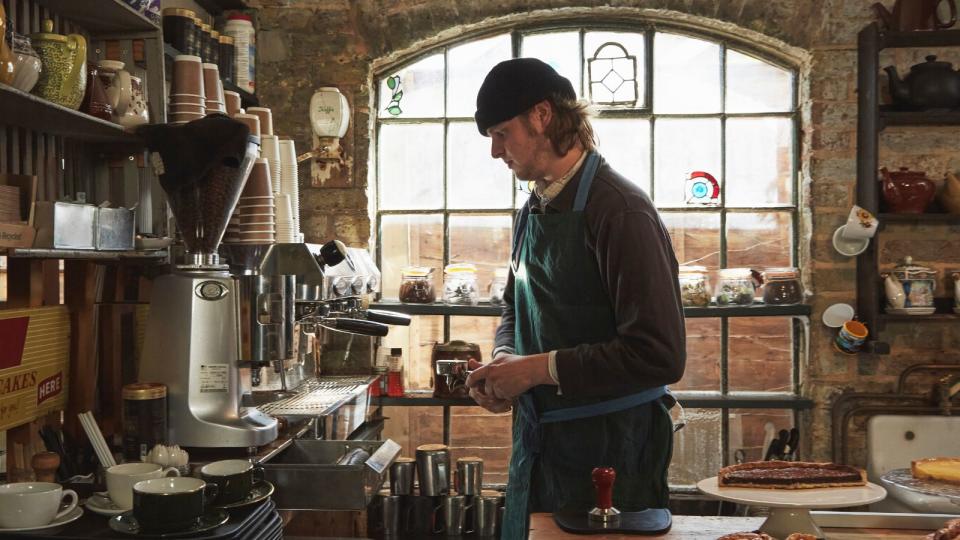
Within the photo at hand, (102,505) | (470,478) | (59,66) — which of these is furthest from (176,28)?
(470,478)

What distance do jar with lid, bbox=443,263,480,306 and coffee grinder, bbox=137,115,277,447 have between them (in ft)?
6.35

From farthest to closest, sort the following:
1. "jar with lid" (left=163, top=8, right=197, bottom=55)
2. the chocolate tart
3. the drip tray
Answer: "jar with lid" (left=163, top=8, right=197, bottom=55)
the drip tray
the chocolate tart

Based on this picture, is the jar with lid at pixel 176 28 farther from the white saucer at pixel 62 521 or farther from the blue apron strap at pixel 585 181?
the white saucer at pixel 62 521

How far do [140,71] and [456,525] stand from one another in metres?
2.03

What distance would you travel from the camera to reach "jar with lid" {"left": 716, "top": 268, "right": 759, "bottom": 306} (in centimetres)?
383

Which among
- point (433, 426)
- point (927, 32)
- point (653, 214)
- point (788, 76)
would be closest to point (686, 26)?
point (788, 76)

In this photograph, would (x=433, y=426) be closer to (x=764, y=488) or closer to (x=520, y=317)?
(x=520, y=317)

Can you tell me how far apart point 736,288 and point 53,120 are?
270 cm

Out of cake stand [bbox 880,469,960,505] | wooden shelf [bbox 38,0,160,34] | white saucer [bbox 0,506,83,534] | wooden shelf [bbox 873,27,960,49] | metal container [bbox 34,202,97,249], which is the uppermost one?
wooden shelf [bbox 873,27,960,49]

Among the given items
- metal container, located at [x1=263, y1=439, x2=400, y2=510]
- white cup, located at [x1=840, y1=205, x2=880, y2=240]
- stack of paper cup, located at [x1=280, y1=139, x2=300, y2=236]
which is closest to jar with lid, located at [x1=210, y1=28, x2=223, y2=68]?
stack of paper cup, located at [x1=280, y1=139, x2=300, y2=236]

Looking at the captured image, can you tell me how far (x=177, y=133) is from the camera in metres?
2.01

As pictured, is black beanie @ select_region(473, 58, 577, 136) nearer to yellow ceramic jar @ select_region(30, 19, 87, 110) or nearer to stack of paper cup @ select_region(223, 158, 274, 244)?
stack of paper cup @ select_region(223, 158, 274, 244)

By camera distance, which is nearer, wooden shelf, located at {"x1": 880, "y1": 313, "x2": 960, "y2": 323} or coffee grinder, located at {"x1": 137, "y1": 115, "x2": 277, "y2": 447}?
coffee grinder, located at {"x1": 137, "y1": 115, "x2": 277, "y2": 447}

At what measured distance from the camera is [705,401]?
3885 mm
